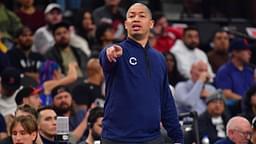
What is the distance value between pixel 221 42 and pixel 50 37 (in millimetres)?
2970

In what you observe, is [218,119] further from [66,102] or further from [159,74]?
[159,74]

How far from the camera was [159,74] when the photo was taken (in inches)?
277

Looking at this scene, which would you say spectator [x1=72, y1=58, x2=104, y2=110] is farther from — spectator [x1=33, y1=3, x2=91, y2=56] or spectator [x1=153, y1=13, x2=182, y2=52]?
spectator [x1=153, y1=13, x2=182, y2=52]

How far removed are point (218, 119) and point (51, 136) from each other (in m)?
3.19

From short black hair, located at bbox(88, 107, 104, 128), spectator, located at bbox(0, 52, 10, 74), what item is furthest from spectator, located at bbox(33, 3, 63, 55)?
short black hair, located at bbox(88, 107, 104, 128)

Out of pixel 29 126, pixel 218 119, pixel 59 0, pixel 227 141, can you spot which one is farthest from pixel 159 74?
pixel 59 0

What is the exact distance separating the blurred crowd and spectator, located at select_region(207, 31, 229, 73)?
0.02m

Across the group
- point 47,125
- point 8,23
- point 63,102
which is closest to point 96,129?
point 47,125

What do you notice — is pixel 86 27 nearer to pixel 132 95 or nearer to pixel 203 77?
pixel 203 77

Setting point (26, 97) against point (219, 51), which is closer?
point (26, 97)

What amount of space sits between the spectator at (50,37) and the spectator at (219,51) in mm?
2204

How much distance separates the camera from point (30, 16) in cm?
1499

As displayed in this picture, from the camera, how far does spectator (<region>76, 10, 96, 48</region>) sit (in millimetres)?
14969

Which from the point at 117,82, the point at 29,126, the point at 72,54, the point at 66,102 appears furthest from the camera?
the point at 72,54
